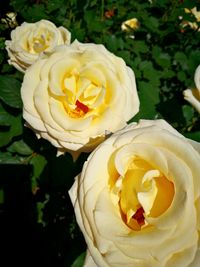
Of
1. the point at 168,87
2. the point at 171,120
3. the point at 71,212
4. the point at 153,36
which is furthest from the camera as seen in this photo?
the point at 153,36

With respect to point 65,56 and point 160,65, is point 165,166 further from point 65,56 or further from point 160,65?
point 160,65

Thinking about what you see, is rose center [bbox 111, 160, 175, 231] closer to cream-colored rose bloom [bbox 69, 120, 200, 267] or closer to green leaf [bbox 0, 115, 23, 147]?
cream-colored rose bloom [bbox 69, 120, 200, 267]

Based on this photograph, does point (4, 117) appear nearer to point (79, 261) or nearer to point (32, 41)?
point (32, 41)

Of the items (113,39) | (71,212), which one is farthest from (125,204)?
(113,39)

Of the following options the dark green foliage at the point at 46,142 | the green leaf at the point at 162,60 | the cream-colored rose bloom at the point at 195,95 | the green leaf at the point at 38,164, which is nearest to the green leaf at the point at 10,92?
the dark green foliage at the point at 46,142

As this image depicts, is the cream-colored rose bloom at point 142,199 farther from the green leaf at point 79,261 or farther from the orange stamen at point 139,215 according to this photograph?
the green leaf at point 79,261

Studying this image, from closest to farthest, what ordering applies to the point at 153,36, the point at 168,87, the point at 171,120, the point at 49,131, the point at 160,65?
the point at 49,131, the point at 171,120, the point at 160,65, the point at 168,87, the point at 153,36
